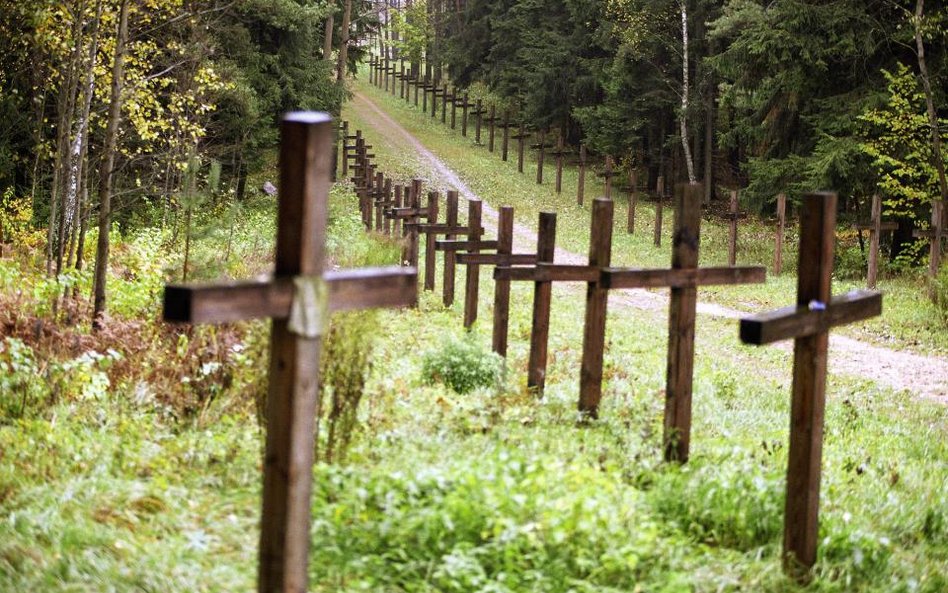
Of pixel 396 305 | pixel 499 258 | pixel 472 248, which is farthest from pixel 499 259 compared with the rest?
pixel 396 305

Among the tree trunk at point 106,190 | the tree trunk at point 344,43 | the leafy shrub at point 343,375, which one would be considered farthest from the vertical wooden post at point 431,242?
the tree trunk at point 344,43

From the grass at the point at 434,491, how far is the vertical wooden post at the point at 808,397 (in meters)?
0.21

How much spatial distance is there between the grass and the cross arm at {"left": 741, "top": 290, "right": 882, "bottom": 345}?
1104 mm

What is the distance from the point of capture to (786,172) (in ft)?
84.5

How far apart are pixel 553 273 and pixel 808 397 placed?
11.0ft

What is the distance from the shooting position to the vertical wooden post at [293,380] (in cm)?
333

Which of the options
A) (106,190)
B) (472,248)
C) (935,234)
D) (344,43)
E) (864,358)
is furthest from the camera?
(344,43)

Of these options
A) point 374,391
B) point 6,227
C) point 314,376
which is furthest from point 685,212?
point 6,227

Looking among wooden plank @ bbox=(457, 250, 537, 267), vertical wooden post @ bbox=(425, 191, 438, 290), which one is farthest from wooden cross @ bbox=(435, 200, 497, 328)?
vertical wooden post @ bbox=(425, 191, 438, 290)

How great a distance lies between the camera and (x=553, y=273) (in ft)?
27.3

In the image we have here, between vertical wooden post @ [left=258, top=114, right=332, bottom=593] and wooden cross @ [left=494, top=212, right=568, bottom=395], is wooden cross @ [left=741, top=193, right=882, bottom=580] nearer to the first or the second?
vertical wooden post @ [left=258, top=114, right=332, bottom=593]

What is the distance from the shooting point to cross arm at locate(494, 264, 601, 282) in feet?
25.5

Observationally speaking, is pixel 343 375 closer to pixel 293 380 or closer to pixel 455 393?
pixel 455 393

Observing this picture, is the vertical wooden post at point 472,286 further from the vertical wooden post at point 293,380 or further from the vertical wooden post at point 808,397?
the vertical wooden post at point 293,380
